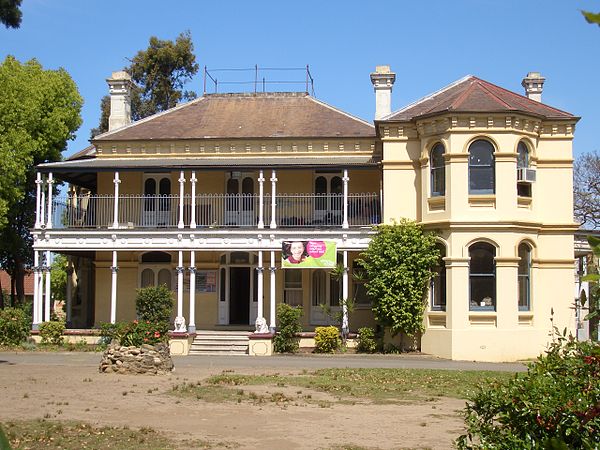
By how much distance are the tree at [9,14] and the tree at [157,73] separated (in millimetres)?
37342

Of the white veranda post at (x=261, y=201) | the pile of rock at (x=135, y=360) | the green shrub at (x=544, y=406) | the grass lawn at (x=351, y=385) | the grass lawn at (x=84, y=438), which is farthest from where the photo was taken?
the white veranda post at (x=261, y=201)

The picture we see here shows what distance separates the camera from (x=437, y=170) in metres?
26.6

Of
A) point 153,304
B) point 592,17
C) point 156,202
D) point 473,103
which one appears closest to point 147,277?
point 156,202

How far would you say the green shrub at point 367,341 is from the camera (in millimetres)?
26781

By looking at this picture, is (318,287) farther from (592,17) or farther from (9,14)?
(592,17)

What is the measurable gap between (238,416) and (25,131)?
25.0 m

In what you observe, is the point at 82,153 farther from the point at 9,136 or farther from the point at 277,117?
the point at 277,117

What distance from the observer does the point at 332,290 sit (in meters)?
30.6

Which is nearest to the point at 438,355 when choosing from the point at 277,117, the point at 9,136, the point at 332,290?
the point at 332,290

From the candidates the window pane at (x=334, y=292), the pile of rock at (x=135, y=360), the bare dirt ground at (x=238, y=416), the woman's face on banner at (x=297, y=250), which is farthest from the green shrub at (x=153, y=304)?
the bare dirt ground at (x=238, y=416)

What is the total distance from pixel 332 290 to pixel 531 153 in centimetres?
894

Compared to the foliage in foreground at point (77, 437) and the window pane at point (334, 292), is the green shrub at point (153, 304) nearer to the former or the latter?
the window pane at point (334, 292)

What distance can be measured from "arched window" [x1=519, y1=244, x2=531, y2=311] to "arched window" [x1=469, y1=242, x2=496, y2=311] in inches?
44.3

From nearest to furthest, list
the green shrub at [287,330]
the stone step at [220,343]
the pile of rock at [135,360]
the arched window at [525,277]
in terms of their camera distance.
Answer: the pile of rock at [135,360]
the arched window at [525,277]
the green shrub at [287,330]
the stone step at [220,343]
